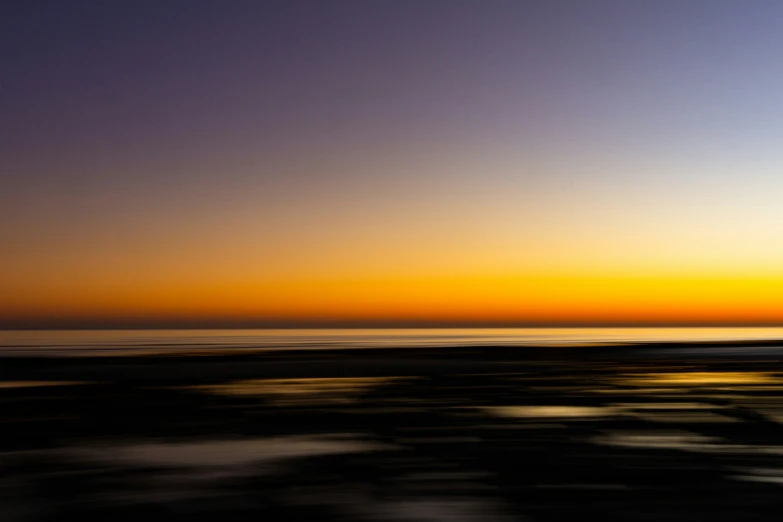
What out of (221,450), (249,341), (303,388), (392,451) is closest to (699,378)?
(303,388)

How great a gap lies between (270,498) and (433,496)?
2039mm

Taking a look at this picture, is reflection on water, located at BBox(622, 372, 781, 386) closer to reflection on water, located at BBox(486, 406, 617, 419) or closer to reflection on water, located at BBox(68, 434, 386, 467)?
reflection on water, located at BBox(486, 406, 617, 419)

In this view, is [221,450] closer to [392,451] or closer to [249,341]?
[392,451]

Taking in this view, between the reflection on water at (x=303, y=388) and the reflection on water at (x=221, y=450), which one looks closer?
the reflection on water at (x=221, y=450)

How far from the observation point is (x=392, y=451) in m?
14.3

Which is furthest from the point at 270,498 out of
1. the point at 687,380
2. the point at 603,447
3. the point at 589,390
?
the point at 687,380

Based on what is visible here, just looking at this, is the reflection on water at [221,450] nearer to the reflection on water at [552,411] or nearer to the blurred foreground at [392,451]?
the blurred foreground at [392,451]

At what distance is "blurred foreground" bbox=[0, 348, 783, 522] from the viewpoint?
10.2m

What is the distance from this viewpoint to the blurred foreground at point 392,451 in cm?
1018

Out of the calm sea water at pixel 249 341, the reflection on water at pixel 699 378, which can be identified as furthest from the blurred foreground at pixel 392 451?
the calm sea water at pixel 249 341

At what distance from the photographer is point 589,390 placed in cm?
2669

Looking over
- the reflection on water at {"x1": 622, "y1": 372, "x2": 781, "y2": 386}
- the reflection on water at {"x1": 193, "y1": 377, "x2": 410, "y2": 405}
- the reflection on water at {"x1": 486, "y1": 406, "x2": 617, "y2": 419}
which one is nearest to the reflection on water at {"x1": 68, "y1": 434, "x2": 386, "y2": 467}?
the reflection on water at {"x1": 486, "y1": 406, "x2": 617, "y2": 419}

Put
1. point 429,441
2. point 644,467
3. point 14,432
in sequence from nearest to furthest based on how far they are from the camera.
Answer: point 644,467, point 429,441, point 14,432

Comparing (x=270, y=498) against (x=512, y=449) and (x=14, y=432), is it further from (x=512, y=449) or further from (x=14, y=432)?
(x=14, y=432)
